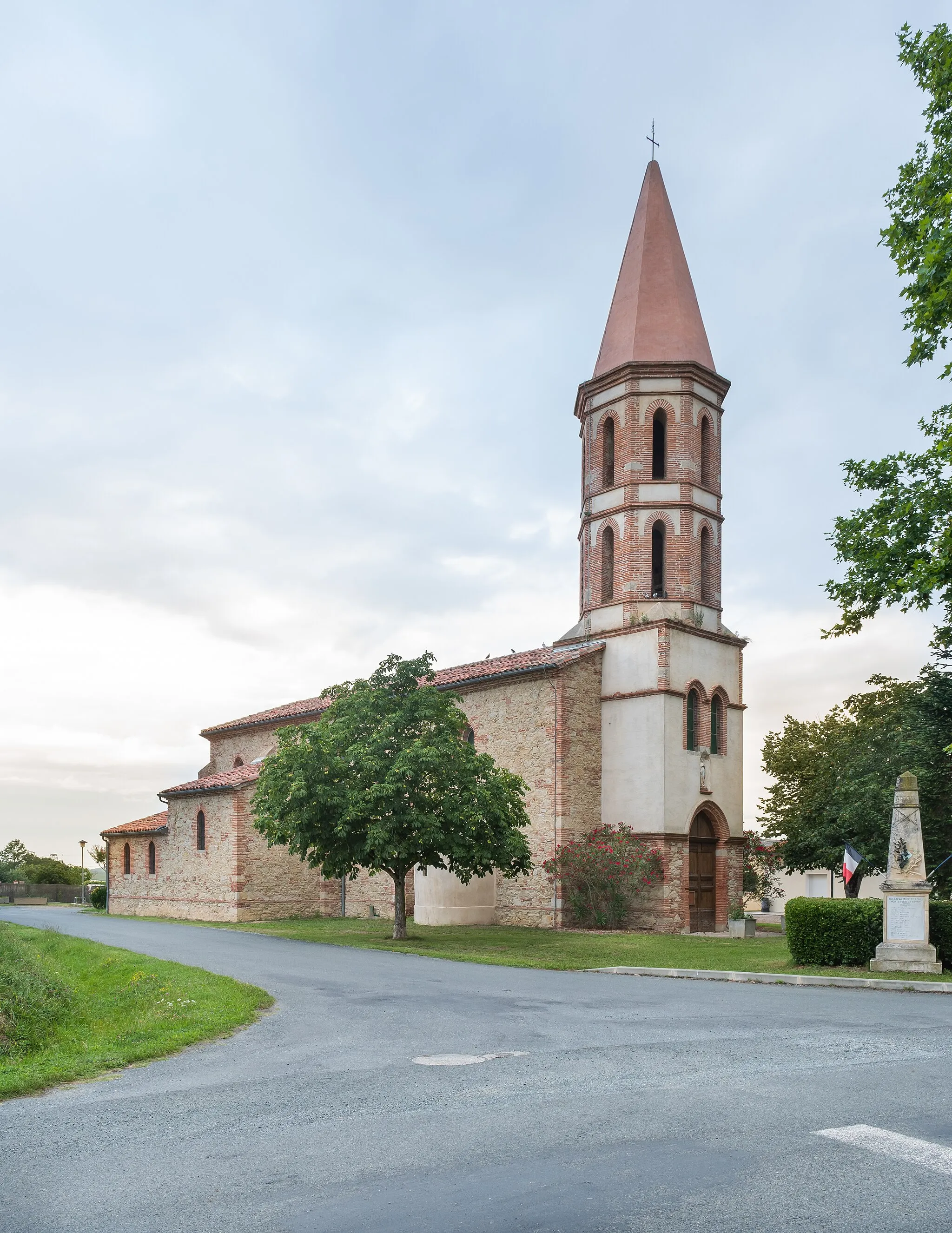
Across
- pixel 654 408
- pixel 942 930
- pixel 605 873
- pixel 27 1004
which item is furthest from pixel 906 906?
pixel 654 408

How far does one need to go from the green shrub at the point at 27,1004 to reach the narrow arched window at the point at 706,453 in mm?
23461

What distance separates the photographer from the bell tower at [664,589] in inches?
1215

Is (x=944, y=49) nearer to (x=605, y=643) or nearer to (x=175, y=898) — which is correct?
(x=605, y=643)

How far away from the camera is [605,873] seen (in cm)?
2966

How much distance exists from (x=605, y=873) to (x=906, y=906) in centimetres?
1220

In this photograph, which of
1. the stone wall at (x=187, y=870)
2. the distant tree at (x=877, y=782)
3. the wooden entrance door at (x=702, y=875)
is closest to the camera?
the distant tree at (x=877, y=782)

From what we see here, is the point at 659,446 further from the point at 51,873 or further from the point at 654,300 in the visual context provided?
the point at 51,873

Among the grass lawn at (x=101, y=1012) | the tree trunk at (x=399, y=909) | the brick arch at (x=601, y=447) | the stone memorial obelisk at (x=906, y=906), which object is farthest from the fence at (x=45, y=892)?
the stone memorial obelisk at (x=906, y=906)

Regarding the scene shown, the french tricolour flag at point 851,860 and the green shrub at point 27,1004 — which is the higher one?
the french tricolour flag at point 851,860

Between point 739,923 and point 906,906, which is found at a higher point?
point 906,906

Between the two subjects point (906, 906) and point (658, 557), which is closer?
point (906, 906)

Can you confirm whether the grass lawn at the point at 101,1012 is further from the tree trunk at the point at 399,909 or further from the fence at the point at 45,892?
the fence at the point at 45,892

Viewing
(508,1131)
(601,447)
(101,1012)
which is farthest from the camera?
(601,447)

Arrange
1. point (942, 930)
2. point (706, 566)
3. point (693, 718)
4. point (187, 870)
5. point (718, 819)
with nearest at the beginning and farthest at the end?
point (942, 930), point (693, 718), point (718, 819), point (706, 566), point (187, 870)
